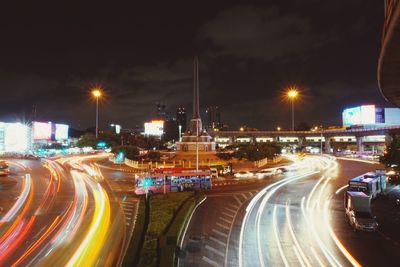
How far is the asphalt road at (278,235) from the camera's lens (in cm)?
1700

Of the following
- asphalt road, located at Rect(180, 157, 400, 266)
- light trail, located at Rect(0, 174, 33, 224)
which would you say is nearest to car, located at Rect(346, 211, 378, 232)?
asphalt road, located at Rect(180, 157, 400, 266)

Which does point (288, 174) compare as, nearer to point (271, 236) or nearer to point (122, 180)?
point (122, 180)

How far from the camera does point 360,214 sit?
2259 centimetres

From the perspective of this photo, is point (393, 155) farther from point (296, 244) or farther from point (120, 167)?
point (120, 167)

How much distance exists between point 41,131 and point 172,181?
97233 mm

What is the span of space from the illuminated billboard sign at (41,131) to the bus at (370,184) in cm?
10939

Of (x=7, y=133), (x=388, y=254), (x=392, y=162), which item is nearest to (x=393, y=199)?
(x=392, y=162)

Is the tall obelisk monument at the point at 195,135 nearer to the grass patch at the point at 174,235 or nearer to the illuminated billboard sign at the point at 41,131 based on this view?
the grass patch at the point at 174,235

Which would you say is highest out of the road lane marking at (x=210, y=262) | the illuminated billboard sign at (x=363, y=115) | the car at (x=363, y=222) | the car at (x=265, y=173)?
the illuminated billboard sign at (x=363, y=115)

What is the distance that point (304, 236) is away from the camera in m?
20.5

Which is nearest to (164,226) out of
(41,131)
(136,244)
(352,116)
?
(136,244)

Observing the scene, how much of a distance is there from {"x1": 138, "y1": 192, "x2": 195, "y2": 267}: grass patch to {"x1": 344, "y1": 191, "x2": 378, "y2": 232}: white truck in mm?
12125

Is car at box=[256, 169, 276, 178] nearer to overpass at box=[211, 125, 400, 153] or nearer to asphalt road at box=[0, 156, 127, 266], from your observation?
asphalt road at box=[0, 156, 127, 266]

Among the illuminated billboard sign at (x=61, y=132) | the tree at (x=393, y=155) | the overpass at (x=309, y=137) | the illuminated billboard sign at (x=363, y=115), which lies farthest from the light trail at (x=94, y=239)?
the illuminated billboard sign at (x=363, y=115)
